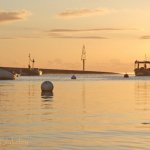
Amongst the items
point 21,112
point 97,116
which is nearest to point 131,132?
point 97,116

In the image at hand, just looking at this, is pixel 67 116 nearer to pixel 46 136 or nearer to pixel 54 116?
pixel 54 116

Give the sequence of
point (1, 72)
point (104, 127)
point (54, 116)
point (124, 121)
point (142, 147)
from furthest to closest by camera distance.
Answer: point (1, 72), point (54, 116), point (124, 121), point (104, 127), point (142, 147)

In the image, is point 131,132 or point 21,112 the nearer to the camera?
point 131,132

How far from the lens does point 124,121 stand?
3306 cm

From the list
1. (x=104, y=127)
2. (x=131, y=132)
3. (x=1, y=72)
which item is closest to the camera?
(x=131, y=132)

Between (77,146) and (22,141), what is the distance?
2.71 m

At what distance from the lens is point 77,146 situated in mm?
22469

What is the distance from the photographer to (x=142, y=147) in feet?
72.6

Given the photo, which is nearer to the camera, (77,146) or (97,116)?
(77,146)

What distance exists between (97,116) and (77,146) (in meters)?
14.2

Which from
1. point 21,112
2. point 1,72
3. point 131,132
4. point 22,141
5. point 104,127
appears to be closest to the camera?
point 22,141

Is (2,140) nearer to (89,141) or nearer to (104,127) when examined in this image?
(89,141)

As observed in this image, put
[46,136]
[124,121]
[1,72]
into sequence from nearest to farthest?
[46,136]
[124,121]
[1,72]

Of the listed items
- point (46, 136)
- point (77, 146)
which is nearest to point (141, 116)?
point (46, 136)
